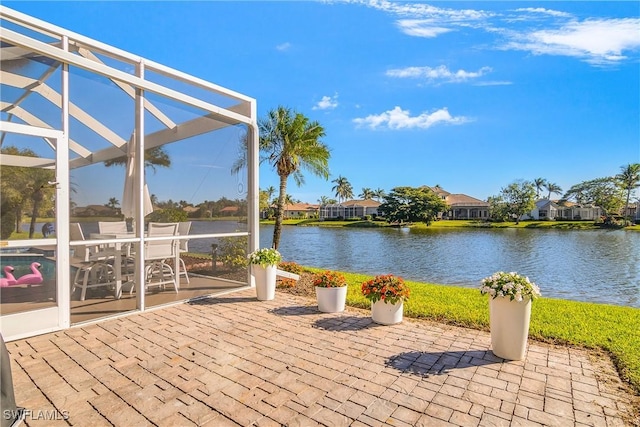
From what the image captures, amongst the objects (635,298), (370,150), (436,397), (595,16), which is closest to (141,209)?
(436,397)

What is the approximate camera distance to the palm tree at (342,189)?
8004cm

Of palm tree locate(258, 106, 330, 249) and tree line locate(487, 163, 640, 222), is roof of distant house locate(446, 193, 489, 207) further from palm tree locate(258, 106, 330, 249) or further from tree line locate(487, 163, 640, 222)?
palm tree locate(258, 106, 330, 249)

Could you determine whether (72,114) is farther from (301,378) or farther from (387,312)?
(387,312)

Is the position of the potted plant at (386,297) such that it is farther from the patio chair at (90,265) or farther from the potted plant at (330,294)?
the patio chair at (90,265)

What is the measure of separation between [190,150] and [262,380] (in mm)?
3994

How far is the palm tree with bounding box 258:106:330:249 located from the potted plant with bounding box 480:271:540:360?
28.7ft

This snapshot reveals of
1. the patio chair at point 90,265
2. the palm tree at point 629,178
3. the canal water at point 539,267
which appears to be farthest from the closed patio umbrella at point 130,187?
the palm tree at point 629,178

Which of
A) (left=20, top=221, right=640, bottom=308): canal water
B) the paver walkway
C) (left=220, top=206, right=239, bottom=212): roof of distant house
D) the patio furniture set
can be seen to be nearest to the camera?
the paver walkway

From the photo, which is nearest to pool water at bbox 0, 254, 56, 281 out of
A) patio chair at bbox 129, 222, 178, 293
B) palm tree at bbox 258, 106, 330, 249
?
patio chair at bbox 129, 222, 178, 293

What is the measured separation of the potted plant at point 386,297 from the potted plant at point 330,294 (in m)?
0.57

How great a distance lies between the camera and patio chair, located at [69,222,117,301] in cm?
394

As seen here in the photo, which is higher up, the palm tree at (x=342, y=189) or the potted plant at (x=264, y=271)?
the palm tree at (x=342, y=189)

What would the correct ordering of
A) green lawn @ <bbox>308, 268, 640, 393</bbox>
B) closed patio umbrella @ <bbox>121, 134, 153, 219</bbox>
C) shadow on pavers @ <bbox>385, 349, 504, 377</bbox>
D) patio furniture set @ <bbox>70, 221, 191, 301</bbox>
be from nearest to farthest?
shadow on pavers @ <bbox>385, 349, 504, 377</bbox>
green lawn @ <bbox>308, 268, 640, 393</bbox>
patio furniture set @ <bbox>70, 221, 191, 301</bbox>
closed patio umbrella @ <bbox>121, 134, 153, 219</bbox>

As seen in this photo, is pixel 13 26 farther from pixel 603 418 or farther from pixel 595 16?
pixel 595 16
